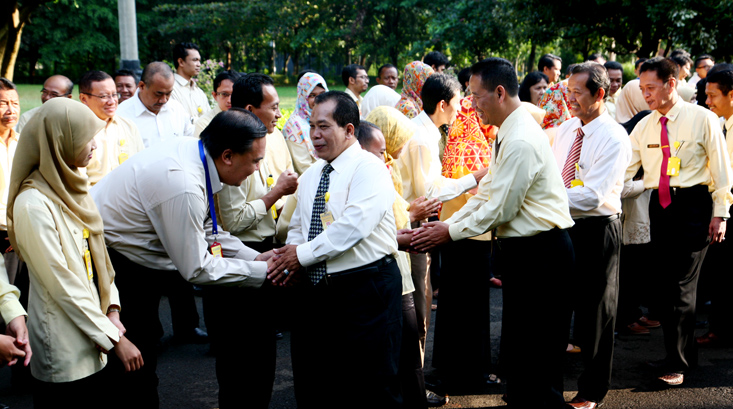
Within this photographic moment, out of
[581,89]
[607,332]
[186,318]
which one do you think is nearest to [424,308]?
[607,332]

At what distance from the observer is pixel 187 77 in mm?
7520

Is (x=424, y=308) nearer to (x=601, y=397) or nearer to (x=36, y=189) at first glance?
(x=601, y=397)

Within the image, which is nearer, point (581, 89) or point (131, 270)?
point (131, 270)

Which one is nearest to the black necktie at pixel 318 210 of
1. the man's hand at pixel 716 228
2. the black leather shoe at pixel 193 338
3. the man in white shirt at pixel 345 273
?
the man in white shirt at pixel 345 273

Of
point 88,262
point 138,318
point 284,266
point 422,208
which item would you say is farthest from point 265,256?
point 422,208

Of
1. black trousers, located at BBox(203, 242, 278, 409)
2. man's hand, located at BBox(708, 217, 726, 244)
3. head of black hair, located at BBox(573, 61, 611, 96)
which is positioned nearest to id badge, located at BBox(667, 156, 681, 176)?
man's hand, located at BBox(708, 217, 726, 244)

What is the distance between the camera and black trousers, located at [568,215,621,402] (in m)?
3.92

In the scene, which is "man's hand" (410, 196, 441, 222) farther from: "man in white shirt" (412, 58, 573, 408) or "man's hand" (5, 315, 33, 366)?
"man's hand" (5, 315, 33, 366)

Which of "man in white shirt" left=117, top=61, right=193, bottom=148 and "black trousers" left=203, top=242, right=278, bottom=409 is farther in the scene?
"man in white shirt" left=117, top=61, right=193, bottom=148

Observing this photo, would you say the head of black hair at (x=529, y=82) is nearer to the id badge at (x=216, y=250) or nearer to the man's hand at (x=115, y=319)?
the id badge at (x=216, y=250)

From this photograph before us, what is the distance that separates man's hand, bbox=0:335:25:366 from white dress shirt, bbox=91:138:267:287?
30.0 inches

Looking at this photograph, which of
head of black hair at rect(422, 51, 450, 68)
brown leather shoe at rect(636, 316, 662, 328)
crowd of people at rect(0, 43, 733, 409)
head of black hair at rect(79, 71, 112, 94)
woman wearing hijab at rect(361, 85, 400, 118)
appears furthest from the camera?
head of black hair at rect(422, 51, 450, 68)

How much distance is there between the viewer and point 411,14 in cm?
3128

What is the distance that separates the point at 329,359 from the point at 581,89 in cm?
227
